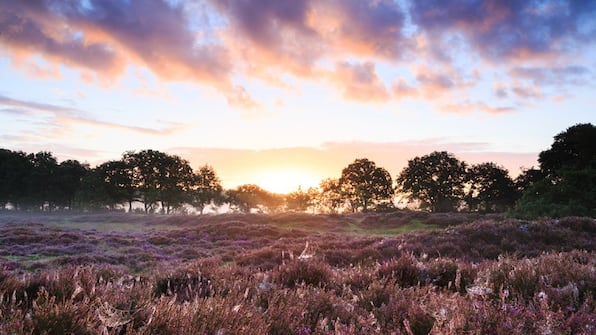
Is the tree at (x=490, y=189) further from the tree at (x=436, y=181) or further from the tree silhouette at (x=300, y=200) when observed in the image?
the tree silhouette at (x=300, y=200)

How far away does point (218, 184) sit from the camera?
10581cm

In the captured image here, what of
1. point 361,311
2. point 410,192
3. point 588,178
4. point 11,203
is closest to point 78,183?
point 11,203

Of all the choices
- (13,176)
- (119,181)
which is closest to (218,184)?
(119,181)

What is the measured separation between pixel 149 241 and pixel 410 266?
77.8ft

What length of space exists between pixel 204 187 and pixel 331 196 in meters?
33.2

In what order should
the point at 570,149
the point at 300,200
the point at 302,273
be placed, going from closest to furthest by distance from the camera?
1. the point at 302,273
2. the point at 570,149
3. the point at 300,200

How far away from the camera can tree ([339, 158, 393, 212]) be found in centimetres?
8369

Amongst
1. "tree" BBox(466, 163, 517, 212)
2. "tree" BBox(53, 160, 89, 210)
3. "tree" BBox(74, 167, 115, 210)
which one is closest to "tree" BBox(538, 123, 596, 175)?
"tree" BBox(466, 163, 517, 212)

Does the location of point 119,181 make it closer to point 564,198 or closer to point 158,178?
point 158,178

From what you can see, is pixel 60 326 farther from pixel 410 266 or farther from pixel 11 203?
pixel 11 203

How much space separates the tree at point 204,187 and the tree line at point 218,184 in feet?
0.80

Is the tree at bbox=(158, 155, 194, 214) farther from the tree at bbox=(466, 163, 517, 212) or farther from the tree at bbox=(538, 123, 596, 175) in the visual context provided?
the tree at bbox=(538, 123, 596, 175)

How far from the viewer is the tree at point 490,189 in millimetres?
73312

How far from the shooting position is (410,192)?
259 ft
